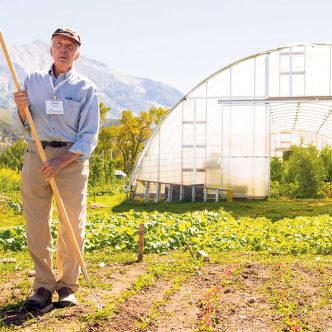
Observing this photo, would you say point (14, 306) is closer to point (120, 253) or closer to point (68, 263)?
point (68, 263)

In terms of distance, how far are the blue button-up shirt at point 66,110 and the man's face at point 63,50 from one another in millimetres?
102

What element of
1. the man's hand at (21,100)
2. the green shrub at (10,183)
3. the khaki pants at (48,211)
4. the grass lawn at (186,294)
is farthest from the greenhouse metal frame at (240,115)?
the man's hand at (21,100)

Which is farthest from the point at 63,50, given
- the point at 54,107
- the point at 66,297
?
the point at 66,297

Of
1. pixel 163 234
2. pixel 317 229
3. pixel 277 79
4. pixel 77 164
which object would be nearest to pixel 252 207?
pixel 277 79

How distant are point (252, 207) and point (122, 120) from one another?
1933cm

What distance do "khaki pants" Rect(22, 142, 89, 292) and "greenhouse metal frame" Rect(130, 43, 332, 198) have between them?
12050 millimetres

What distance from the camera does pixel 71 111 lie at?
4016mm

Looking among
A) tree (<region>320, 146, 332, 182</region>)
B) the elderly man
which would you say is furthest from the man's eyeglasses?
tree (<region>320, 146, 332, 182</region>)

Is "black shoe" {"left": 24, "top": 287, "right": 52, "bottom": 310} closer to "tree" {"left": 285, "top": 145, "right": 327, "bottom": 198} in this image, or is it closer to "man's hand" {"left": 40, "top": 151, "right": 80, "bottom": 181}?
"man's hand" {"left": 40, "top": 151, "right": 80, "bottom": 181}

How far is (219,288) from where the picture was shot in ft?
15.3

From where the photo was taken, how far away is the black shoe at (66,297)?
398 centimetres

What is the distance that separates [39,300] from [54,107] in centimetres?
135

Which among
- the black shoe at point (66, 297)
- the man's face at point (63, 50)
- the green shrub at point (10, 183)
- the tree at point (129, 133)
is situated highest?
the tree at point (129, 133)

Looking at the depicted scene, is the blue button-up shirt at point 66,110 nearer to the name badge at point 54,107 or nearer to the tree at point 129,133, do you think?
the name badge at point 54,107
